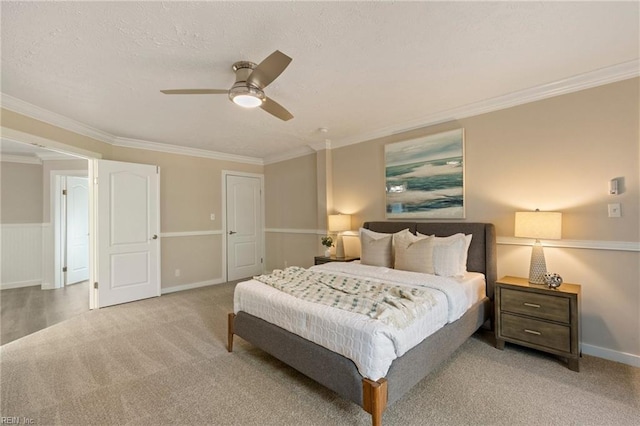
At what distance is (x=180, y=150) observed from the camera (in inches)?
197

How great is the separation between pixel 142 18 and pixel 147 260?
12.2 ft

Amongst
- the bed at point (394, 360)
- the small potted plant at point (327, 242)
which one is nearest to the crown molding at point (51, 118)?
the bed at point (394, 360)

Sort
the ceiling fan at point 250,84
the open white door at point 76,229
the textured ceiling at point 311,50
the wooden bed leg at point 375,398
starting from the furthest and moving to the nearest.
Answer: the open white door at point 76,229
the ceiling fan at point 250,84
the textured ceiling at point 311,50
the wooden bed leg at point 375,398

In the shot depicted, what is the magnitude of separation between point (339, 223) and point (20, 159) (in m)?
6.05

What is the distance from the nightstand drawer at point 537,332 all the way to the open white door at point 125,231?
4.79m

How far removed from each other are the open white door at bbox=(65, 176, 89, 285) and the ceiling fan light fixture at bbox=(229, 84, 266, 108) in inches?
204

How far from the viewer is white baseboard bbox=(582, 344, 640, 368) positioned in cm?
236

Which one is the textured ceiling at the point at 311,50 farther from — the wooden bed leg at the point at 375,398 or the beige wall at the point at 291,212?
the wooden bed leg at the point at 375,398

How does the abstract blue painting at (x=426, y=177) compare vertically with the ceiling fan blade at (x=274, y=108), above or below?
below

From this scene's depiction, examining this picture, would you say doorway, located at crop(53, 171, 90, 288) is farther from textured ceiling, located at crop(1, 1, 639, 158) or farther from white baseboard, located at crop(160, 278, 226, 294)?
textured ceiling, located at crop(1, 1, 639, 158)

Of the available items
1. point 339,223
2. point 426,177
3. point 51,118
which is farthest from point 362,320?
point 51,118

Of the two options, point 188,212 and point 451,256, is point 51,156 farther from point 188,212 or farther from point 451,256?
point 451,256

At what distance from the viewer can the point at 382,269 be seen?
3.14 metres

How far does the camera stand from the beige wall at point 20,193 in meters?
5.16
